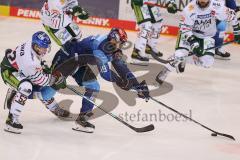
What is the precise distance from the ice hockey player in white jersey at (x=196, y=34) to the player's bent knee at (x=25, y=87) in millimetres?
2729

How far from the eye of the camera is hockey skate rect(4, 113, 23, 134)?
645 centimetres

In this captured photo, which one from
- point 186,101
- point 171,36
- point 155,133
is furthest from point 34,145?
point 171,36

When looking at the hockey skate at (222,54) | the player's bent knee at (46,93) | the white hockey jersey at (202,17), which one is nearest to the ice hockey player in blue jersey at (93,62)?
the player's bent knee at (46,93)

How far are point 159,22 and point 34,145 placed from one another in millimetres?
4423

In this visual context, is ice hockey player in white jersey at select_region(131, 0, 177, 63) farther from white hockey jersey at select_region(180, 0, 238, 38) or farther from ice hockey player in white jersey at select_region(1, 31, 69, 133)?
ice hockey player in white jersey at select_region(1, 31, 69, 133)

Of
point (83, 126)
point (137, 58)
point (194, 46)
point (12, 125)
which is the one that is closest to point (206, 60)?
point (194, 46)

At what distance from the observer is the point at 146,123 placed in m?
7.24

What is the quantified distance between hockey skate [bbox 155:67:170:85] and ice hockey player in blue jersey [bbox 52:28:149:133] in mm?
1779

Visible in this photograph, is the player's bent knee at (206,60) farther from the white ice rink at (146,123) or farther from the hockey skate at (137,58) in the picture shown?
the hockey skate at (137,58)

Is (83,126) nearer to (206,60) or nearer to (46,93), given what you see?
(46,93)

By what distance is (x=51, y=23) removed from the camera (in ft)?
29.5

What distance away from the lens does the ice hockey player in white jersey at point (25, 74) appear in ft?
20.9

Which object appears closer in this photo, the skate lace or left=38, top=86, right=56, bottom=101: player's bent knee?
left=38, top=86, right=56, bottom=101: player's bent knee

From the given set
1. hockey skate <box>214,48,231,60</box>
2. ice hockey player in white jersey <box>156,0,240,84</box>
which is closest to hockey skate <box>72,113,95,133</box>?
ice hockey player in white jersey <box>156,0,240,84</box>
